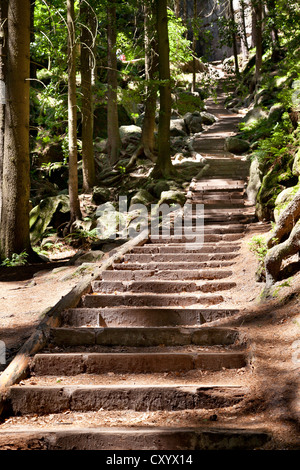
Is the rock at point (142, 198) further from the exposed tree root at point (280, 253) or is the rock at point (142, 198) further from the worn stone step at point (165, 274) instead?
the exposed tree root at point (280, 253)

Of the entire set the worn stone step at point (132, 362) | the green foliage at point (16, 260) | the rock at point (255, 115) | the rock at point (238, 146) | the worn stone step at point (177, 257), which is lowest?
the worn stone step at point (132, 362)

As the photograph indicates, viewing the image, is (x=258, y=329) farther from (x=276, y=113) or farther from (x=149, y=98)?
(x=149, y=98)

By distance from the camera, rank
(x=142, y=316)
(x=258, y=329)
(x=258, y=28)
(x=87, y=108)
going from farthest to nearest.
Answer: (x=258, y=28) < (x=87, y=108) < (x=142, y=316) < (x=258, y=329)

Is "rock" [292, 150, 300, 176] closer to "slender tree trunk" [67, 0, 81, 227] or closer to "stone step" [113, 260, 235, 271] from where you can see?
"stone step" [113, 260, 235, 271]

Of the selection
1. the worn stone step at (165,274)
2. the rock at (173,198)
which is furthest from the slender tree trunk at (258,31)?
the worn stone step at (165,274)

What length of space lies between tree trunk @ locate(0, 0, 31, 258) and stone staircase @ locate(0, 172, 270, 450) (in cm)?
415

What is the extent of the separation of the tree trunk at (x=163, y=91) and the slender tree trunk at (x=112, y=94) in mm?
2803

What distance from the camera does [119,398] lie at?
13.1 ft

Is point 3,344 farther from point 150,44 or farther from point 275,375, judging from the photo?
point 150,44

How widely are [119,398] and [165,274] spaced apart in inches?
134

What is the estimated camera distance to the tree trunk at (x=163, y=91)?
14.0m

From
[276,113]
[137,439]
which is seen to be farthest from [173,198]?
[137,439]

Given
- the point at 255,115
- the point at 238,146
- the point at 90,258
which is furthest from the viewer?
the point at 255,115

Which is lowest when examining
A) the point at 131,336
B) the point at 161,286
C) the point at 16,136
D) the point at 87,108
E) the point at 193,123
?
the point at 131,336
